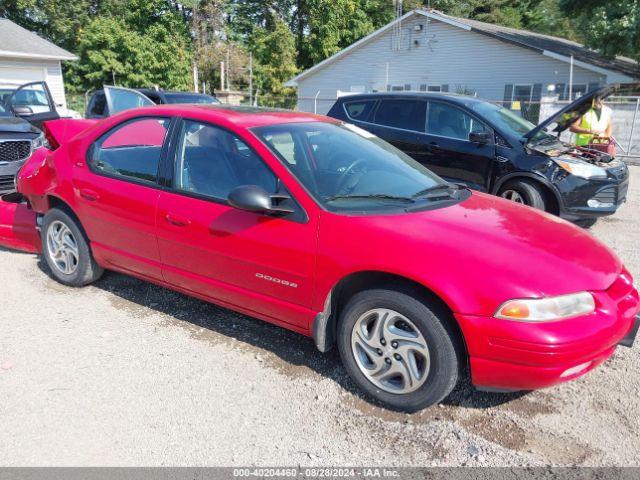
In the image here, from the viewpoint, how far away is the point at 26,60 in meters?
22.3

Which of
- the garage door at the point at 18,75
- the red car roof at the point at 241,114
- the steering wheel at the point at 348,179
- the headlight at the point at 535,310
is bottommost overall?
the headlight at the point at 535,310

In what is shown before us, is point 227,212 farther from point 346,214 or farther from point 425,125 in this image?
point 425,125

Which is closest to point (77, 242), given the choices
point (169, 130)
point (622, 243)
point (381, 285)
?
point (169, 130)

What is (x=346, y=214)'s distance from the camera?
9.93ft

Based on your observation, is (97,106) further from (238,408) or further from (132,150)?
(238,408)

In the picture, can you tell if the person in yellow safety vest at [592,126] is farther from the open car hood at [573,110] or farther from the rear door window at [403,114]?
the rear door window at [403,114]

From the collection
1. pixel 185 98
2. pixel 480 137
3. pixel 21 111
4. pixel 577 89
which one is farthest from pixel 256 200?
pixel 577 89

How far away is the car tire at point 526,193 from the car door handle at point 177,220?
15.2 feet

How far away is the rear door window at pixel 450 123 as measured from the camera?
280 inches

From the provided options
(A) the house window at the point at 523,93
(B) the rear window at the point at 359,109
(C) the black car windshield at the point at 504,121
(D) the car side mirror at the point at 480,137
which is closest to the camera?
(D) the car side mirror at the point at 480,137

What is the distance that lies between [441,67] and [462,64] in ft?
3.60

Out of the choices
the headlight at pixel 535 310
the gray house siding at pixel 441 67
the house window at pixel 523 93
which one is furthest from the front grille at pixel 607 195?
the house window at pixel 523 93

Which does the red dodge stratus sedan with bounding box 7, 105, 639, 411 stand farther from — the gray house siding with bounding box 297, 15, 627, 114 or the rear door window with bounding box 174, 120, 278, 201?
the gray house siding with bounding box 297, 15, 627, 114

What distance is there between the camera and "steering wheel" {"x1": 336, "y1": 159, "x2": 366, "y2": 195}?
10.8 ft
